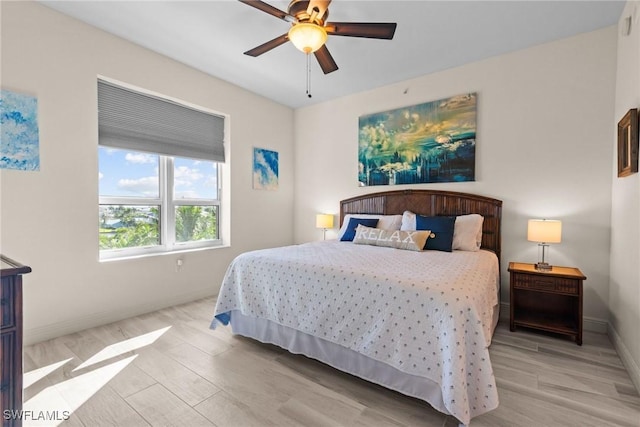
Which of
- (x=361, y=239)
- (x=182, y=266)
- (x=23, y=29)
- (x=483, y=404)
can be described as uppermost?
(x=23, y=29)

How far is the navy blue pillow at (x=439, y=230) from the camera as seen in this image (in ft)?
9.56

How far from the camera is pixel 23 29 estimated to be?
232cm

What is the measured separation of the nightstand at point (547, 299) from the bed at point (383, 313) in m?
0.38

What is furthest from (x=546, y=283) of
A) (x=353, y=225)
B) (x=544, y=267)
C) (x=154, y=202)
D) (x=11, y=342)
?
(x=154, y=202)

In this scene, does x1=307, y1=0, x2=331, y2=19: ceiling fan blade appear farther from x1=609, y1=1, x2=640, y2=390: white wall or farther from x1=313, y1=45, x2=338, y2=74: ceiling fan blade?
x1=609, y1=1, x2=640, y2=390: white wall

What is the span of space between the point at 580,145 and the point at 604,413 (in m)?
2.32

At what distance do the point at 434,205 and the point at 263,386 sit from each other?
107 inches

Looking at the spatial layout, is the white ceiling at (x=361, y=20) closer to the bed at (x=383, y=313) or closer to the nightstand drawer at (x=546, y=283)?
the bed at (x=383, y=313)

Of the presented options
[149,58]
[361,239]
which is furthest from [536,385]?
[149,58]

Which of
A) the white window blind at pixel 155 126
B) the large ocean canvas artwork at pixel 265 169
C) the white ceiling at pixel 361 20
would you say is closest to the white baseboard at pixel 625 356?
the white ceiling at pixel 361 20

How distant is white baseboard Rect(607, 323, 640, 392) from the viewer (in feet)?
6.15

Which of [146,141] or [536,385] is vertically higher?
[146,141]

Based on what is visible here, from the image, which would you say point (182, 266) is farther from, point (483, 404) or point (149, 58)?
point (483, 404)

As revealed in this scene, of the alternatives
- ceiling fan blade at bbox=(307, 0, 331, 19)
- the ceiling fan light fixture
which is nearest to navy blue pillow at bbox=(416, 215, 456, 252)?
the ceiling fan light fixture
